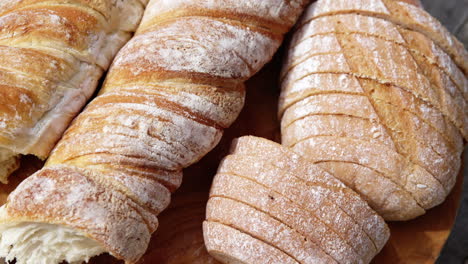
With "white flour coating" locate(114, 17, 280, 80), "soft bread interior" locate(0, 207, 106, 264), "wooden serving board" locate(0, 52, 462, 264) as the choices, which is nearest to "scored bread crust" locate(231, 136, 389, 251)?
"wooden serving board" locate(0, 52, 462, 264)

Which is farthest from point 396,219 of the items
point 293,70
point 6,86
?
point 6,86

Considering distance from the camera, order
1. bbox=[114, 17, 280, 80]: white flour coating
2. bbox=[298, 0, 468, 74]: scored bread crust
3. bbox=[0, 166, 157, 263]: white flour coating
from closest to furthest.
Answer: bbox=[0, 166, 157, 263]: white flour coating
bbox=[114, 17, 280, 80]: white flour coating
bbox=[298, 0, 468, 74]: scored bread crust

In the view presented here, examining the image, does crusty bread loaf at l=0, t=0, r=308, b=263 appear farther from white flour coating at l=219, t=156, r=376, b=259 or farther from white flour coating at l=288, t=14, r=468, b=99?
white flour coating at l=219, t=156, r=376, b=259

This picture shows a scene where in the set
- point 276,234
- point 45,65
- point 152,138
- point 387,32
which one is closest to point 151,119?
point 152,138

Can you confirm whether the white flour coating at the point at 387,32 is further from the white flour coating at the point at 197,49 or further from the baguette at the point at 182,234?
the baguette at the point at 182,234

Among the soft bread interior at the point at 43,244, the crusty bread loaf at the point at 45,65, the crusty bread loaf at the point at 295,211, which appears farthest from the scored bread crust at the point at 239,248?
the crusty bread loaf at the point at 45,65

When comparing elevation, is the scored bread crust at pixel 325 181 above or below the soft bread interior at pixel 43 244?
above

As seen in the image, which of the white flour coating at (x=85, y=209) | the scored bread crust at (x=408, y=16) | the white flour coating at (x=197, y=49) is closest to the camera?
the white flour coating at (x=85, y=209)
